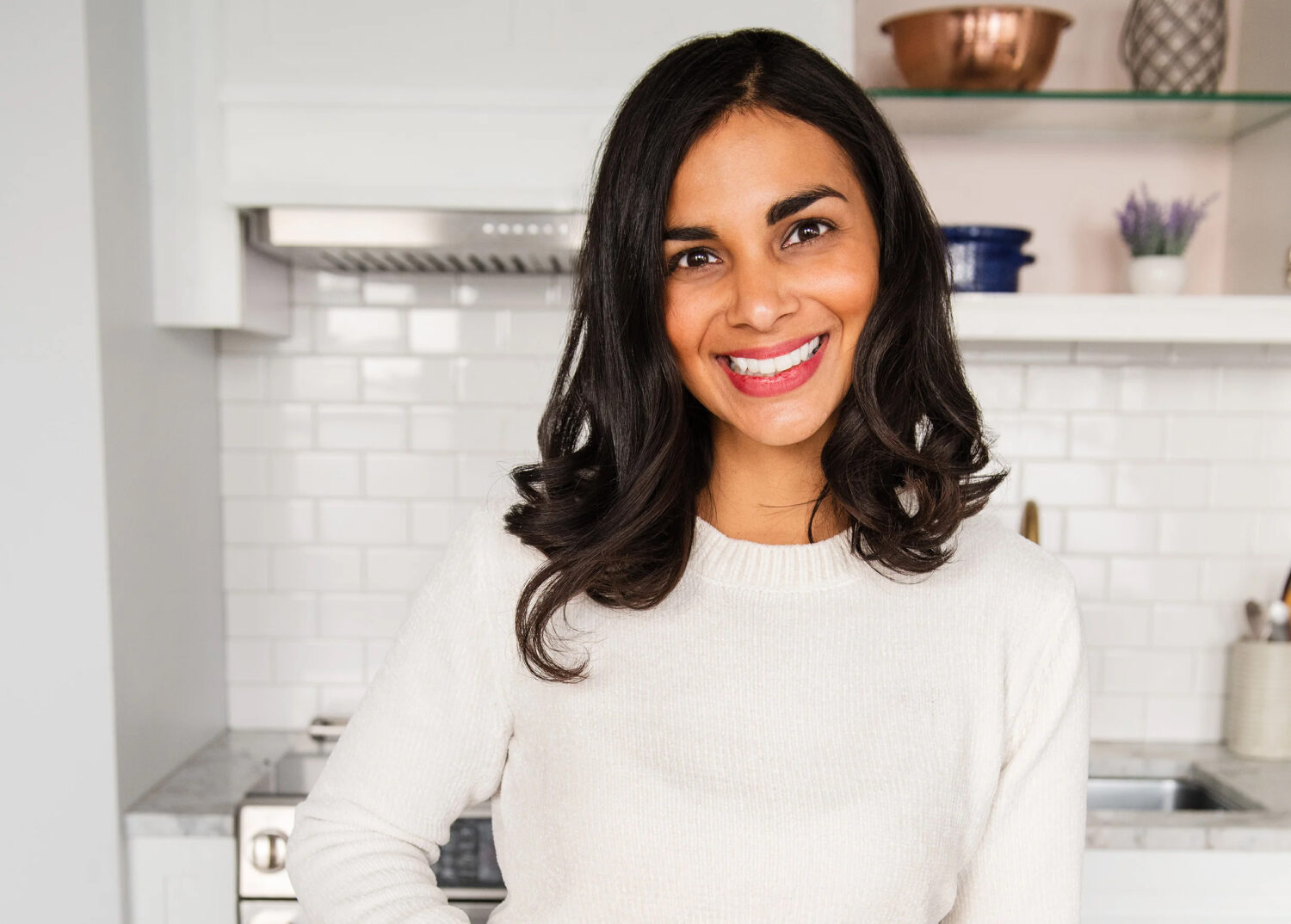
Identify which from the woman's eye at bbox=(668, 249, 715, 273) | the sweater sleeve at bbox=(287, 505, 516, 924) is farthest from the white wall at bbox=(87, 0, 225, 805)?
the woman's eye at bbox=(668, 249, 715, 273)

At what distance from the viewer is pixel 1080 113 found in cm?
192

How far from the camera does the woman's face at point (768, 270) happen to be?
105cm

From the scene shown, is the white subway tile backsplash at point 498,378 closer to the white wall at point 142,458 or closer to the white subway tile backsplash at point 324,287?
the white subway tile backsplash at point 324,287

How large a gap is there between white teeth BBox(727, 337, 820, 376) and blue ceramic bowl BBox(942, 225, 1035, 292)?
33.5 inches

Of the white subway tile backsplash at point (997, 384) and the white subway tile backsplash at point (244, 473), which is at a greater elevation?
the white subway tile backsplash at point (997, 384)

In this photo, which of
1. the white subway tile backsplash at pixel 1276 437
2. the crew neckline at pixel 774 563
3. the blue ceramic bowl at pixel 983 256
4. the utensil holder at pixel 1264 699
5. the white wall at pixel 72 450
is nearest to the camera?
the crew neckline at pixel 774 563

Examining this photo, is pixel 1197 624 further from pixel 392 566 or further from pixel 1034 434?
pixel 392 566

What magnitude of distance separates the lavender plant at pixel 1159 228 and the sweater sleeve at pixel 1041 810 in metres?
1.04

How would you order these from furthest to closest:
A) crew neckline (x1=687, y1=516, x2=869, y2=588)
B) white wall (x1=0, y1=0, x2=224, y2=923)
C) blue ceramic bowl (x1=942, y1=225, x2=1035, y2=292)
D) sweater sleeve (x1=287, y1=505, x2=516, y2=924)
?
1. blue ceramic bowl (x1=942, y1=225, x2=1035, y2=292)
2. white wall (x1=0, y1=0, x2=224, y2=923)
3. crew neckline (x1=687, y1=516, x2=869, y2=588)
4. sweater sleeve (x1=287, y1=505, x2=516, y2=924)

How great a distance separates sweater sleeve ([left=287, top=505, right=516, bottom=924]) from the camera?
3.41 ft

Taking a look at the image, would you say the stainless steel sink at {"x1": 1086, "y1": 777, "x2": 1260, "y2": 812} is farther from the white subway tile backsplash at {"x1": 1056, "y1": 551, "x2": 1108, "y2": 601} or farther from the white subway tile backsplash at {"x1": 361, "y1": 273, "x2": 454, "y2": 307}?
the white subway tile backsplash at {"x1": 361, "y1": 273, "x2": 454, "y2": 307}

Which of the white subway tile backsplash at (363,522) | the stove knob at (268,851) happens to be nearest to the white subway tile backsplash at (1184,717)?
the white subway tile backsplash at (363,522)

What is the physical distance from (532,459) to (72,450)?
0.86m

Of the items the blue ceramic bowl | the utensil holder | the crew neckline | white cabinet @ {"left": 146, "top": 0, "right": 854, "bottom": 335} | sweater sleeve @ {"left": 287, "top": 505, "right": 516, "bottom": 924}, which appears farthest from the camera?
→ the utensil holder
